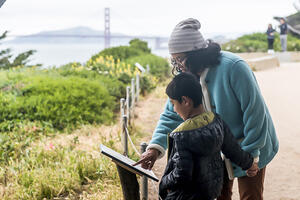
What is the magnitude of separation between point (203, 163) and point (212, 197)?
20 cm

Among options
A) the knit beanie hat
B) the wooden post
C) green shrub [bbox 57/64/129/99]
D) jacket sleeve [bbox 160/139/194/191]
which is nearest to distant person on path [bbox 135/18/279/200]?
the knit beanie hat

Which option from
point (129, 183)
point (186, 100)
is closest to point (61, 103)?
point (129, 183)

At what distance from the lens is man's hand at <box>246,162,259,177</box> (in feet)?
7.44

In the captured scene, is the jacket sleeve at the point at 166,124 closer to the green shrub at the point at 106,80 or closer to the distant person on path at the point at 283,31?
the green shrub at the point at 106,80

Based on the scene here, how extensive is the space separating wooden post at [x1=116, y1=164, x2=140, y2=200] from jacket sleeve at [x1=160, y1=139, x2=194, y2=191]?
0.43 meters

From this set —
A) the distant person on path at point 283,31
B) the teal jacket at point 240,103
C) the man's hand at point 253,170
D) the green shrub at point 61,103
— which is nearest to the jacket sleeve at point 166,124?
the teal jacket at point 240,103

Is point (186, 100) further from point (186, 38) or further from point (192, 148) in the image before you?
point (186, 38)

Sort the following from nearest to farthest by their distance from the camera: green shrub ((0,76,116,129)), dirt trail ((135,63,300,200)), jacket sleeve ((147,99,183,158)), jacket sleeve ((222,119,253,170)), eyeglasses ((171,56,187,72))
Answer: jacket sleeve ((222,119,253,170))
eyeglasses ((171,56,187,72))
jacket sleeve ((147,99,183,158))
dirt trail ((135,63,300,200))
green shrub ((0,76,116,129))

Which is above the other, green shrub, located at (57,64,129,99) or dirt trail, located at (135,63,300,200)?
Result: green shrub, located at (57,64,129,99)

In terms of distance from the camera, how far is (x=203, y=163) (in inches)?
74.6

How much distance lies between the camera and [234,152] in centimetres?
214

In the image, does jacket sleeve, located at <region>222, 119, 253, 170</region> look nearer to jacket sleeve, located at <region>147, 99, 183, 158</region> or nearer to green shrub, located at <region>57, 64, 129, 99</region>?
jacket sleeve, located at <region>147, 99, 183, 158</region>

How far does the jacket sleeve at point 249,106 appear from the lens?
2174 mm

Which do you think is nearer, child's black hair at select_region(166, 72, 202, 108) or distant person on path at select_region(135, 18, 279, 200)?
child's black hair at select_region(166, 72, 202, 108)
